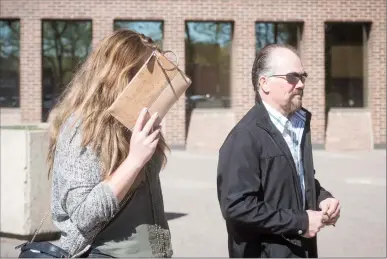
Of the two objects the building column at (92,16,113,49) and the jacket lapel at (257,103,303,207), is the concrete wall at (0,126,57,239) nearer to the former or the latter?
the jacket lapel at (257,103,303,207)

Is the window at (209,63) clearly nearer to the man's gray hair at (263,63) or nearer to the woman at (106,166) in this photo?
the man's gray hair at (263,63)

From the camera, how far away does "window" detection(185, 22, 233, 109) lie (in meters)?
19.5

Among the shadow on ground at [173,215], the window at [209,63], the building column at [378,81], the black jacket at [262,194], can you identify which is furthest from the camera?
the building column at [378,81]

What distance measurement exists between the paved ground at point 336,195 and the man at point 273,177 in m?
3.77

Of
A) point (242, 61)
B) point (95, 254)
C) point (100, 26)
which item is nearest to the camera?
point (95, 254)

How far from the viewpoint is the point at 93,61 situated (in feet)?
7.77

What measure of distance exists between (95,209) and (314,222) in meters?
0.97

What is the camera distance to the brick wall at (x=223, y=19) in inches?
742

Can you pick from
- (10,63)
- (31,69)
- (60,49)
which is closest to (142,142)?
(31,69)

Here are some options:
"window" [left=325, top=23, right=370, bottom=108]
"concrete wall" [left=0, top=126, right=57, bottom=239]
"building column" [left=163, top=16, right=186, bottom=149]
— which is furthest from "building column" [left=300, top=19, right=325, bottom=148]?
"concrete wall" [left=0, top=126, right=57, bottom=239]

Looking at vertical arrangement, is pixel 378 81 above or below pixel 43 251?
above

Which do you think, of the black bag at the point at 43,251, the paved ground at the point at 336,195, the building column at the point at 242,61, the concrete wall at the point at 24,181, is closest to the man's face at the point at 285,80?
the black bag at the point at 43,251

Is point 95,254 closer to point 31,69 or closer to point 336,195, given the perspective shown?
point 336,195

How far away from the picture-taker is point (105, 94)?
2312 millimetres
